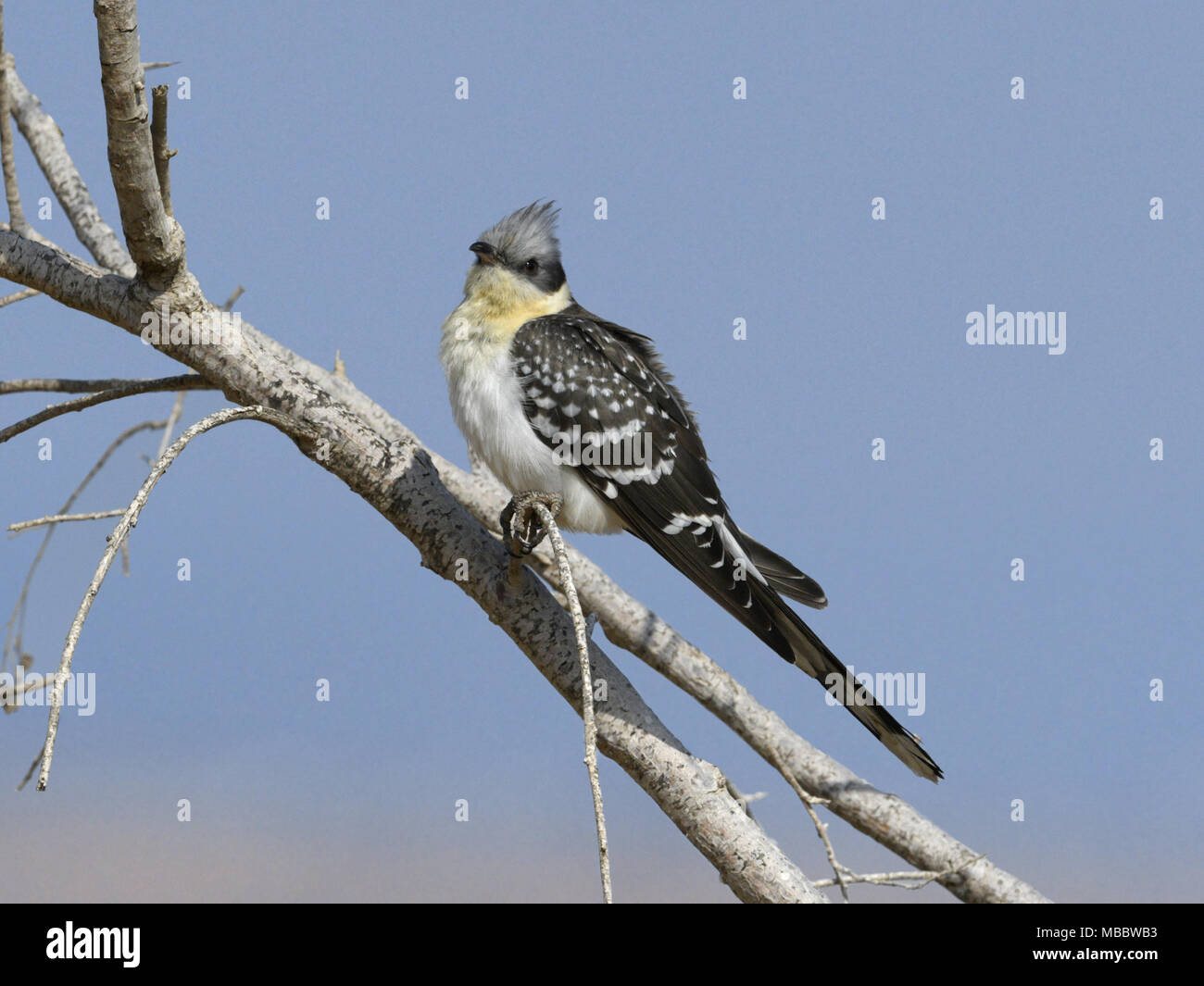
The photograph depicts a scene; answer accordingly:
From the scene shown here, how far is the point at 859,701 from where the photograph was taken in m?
3.77

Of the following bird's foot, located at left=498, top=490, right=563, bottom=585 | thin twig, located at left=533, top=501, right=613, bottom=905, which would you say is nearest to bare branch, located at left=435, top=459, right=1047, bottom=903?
bird's foot, located at left=498, top=490, right=563, bottom=585

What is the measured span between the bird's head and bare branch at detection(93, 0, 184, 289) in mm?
1365

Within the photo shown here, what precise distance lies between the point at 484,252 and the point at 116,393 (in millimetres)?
1547

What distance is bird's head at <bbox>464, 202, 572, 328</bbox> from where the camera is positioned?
4.39 m

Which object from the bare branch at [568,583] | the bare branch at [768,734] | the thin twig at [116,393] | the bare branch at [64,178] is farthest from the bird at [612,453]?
the bare branch at [64,178]

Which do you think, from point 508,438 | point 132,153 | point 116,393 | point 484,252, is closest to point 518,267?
point 484,252

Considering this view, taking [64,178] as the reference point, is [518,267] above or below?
below

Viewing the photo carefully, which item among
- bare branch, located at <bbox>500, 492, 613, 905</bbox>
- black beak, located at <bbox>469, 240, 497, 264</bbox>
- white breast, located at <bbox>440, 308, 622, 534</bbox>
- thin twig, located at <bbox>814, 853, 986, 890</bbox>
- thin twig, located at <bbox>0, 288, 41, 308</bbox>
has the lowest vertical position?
thin twig, located at <bbox>814, 853, 986, 890</bbox>

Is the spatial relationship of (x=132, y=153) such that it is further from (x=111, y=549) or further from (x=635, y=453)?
(x=635, y=453)

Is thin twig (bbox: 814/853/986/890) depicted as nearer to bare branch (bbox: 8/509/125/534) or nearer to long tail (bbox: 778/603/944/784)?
long tail (bbox: 778/603/944/784)

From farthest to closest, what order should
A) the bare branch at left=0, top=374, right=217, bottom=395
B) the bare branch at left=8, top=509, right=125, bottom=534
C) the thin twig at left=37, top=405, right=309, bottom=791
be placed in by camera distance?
the bare branch at left=0, top=374, right=217, bottom=395 → the bare branch at left=8, top=509, right=125, bottom=534 → the thin twig at left=37, top=405, right=309, bottom=791
